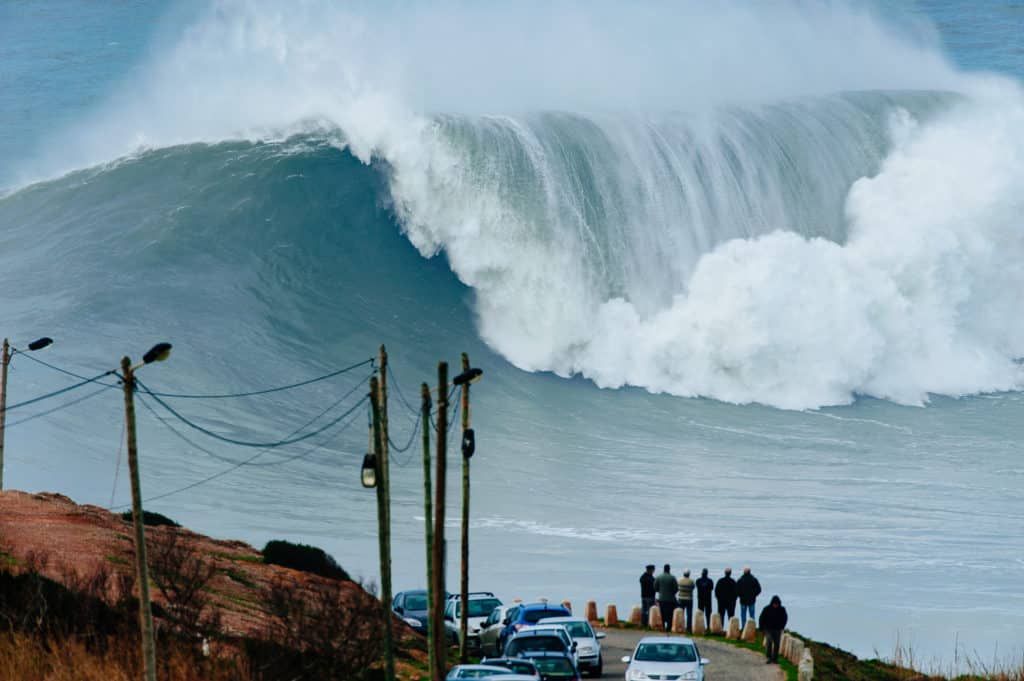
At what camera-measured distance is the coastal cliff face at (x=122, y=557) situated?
825 inches

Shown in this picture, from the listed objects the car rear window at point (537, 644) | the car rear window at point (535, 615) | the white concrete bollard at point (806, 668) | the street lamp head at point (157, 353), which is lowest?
the white concrete bollard at point (806, 668)

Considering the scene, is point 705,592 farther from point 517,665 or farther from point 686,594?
point 517,665

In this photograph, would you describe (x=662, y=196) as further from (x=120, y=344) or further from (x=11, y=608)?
(x=11, y=608)

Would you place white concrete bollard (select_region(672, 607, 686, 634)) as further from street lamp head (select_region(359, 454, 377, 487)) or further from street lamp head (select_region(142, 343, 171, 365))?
street lamp head (select_region(142, 343, 171, 365))

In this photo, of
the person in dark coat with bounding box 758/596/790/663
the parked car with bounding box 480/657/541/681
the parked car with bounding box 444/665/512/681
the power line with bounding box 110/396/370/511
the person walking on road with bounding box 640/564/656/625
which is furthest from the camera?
the power line with bounding box 110/396/370/511

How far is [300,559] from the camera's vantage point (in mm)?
25500

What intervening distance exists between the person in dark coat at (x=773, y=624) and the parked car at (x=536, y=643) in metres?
3.18

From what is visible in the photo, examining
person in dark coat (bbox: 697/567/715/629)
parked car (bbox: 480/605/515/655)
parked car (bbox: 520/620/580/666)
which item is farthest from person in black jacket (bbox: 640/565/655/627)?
parked car (bbox: 520/620/580/666)

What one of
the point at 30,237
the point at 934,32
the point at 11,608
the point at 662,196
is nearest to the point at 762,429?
the point at 662,196

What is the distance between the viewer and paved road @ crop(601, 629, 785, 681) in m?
22.4

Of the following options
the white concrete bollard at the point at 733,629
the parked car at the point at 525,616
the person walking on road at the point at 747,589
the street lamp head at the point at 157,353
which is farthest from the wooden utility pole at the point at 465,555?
the street lamp head at the point at 157,353

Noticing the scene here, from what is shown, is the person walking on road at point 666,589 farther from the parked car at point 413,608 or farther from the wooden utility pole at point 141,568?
the wooden utility pole at point 141,568

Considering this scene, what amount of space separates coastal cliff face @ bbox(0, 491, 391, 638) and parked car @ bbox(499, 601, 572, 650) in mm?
1576

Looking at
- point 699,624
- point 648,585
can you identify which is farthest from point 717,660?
point 648,585
